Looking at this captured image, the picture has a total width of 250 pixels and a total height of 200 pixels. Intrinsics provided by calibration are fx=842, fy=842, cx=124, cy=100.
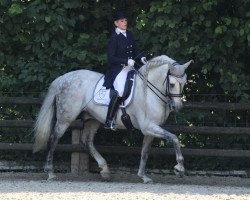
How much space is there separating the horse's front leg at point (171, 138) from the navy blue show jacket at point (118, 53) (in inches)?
35.0

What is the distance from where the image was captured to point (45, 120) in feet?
42.3

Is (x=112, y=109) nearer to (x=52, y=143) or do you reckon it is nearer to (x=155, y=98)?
(x=155, y=98)

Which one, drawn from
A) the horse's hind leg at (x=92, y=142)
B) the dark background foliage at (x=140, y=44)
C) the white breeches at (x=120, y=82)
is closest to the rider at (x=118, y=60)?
the white breeches at (x=120, y=82)

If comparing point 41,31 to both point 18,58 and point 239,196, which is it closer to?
point 18,58

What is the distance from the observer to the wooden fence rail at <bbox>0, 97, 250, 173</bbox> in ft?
42.3

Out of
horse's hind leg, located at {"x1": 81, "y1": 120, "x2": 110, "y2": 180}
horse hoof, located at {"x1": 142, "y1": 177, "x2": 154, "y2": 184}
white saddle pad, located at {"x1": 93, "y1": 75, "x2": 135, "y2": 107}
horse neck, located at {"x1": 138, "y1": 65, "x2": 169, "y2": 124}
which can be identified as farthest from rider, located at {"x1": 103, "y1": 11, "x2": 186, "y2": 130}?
horse hoof, located at {"x1": 142, "y1": 177, "x2": 154, "y2": 184}

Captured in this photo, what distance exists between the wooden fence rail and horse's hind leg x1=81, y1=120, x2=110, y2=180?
141 millimetres

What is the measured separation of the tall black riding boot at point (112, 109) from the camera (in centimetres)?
1224

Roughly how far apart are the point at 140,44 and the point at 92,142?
1.73 metres

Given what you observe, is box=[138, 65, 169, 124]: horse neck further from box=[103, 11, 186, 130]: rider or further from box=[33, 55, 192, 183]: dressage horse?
box=[103, 11, 186, 130]: rider

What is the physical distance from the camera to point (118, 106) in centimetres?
1236

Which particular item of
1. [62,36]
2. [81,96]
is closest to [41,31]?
[62,36]

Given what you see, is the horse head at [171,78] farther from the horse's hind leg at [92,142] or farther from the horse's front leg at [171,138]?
the horse's hind leg at [92,142]

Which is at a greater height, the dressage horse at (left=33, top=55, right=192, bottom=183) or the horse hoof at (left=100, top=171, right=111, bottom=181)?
the dressage horse at (left=33, top=55, right=192, bottom=183)
